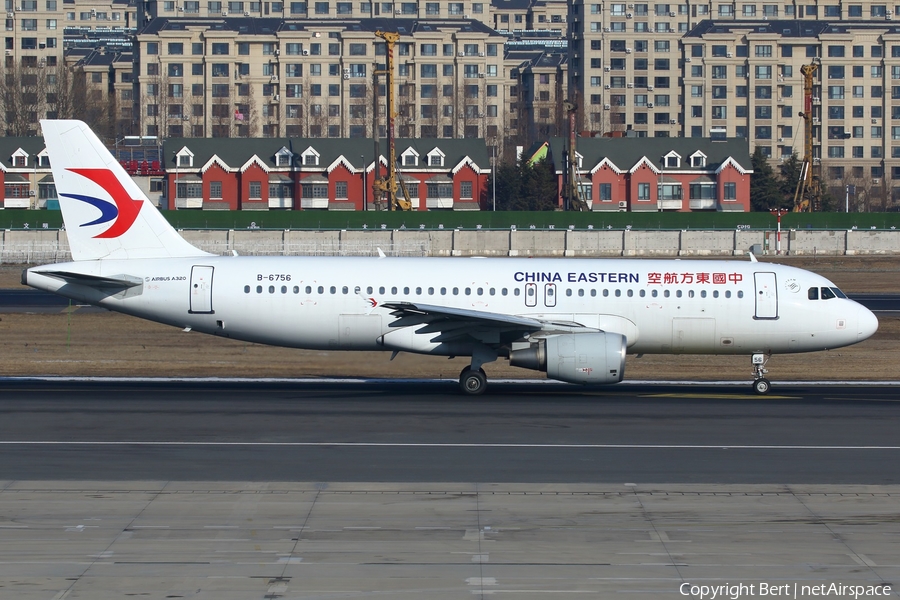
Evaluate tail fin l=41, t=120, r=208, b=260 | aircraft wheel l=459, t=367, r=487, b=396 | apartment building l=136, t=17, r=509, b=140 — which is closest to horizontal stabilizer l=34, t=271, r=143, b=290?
tail fin l=41, t=120, r=208, b=260

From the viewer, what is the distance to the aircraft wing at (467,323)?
25.7m

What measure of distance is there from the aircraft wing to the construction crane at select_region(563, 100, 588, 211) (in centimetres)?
7564

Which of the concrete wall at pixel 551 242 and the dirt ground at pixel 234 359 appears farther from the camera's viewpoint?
the concrete wall at pixel 551 242

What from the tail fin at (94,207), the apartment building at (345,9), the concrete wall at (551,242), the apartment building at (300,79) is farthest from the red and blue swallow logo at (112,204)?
the apartment building at (345,9)

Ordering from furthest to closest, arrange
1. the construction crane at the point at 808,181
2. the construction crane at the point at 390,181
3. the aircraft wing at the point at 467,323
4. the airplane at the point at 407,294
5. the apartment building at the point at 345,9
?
the apartment building at the point at 345,9
the construction crane at the point at 808,181
the construction crane at the point at 390,181
the airplane at the point at 407,294
the aircraft wing at the point at 467,323

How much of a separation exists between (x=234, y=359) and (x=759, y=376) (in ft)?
51.6

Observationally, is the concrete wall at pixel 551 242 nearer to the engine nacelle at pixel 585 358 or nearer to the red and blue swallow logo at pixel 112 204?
the red and blue swallow logo at pixel 112 204

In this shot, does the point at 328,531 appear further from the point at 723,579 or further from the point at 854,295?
the point at 854,295

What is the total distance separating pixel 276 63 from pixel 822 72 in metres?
69.8

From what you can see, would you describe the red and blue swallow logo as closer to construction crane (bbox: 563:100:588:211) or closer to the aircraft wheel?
the aircraft wheel

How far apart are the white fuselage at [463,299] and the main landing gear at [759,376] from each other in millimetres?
259

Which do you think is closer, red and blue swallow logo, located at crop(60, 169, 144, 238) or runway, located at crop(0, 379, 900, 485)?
runway, located at crop(0, 379, 900, 485)

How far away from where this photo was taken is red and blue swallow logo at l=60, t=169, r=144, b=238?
92.1ft

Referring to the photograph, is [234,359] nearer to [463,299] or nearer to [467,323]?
[463,299]
